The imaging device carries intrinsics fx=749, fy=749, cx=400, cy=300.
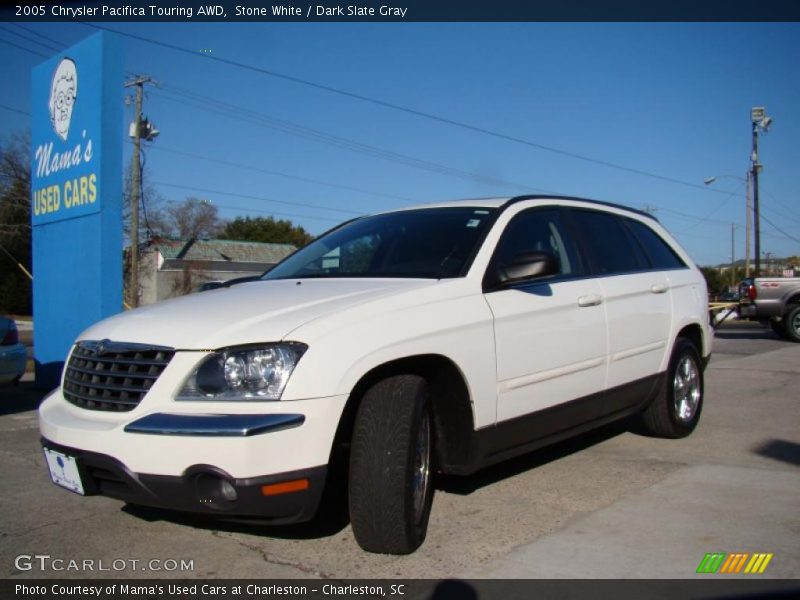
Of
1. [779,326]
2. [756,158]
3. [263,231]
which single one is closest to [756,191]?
[756,158]

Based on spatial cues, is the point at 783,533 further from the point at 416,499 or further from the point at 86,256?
the point at 86,256

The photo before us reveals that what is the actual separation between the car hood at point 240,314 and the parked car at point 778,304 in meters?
13.2

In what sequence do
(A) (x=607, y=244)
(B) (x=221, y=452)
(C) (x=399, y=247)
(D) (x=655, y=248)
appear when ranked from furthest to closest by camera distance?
1. (D) (x=655, y=248)
2. (A) (x=607, y=244)
3. (C) (x=399, y=247)
4. (B) (x=221, y=452)

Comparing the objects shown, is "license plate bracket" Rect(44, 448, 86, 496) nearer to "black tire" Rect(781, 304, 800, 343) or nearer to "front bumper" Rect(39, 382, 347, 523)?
"front bumper" Rect(39, 382, 347, 523)

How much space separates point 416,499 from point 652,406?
111 inches

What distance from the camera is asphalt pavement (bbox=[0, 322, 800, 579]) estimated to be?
3225mm

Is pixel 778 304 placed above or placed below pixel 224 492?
above

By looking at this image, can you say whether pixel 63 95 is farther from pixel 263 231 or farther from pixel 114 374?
pixel 263 231

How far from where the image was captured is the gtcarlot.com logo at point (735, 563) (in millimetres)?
3131

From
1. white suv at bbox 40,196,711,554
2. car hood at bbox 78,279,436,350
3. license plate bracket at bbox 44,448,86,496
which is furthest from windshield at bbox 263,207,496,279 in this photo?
license plate bracket at bbox 44,448,86,496

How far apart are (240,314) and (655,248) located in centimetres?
367

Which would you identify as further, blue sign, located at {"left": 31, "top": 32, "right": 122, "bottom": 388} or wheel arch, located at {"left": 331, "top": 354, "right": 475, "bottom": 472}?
blue sign, located at {"left": 31, "top": 32, "right": 122, "bottom": 388}

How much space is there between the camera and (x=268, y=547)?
11.5 feet

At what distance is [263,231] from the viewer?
71.4 metres
